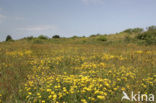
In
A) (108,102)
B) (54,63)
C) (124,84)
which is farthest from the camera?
(54,63)

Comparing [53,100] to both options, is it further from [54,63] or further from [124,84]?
[54,63]

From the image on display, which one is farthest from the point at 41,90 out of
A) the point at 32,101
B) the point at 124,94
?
the point at 124,94

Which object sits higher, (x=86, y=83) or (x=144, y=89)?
(x=86, y=83)

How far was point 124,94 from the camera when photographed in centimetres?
340

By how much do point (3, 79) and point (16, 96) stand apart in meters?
1.40

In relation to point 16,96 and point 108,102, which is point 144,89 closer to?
point 108,102

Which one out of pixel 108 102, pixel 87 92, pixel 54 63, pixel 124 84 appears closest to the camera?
pixel 108 102

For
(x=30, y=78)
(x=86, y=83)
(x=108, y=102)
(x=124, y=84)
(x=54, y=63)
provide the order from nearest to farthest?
(x=108, y=102), (x=86, y=83), (x=124, y=84), (x=30, y=78), (x=54, y=63)

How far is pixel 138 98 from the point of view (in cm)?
328

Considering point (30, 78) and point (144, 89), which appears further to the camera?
point (30, 78)

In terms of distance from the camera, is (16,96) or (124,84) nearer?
(16,96)

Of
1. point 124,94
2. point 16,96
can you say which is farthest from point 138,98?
point 16,96

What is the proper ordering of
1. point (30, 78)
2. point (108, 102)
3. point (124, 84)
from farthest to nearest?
point (30, 78) < point (124, 84) < point (108, 102)

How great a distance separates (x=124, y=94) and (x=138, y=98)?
307 mm
